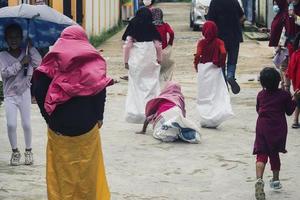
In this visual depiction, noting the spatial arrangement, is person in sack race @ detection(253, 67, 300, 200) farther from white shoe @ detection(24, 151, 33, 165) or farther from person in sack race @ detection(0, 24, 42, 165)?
white shoe @ detection(24, 151, 33, 165)

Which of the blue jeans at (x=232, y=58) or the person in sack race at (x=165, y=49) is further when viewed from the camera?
the blue jeans at (x=232, y=58)

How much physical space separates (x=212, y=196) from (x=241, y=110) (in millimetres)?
4854

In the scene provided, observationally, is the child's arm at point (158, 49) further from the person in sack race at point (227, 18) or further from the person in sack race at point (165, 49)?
the person in sack race at point (227, 18)

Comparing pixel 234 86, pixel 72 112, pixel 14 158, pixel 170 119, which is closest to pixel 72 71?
pixel 72 112

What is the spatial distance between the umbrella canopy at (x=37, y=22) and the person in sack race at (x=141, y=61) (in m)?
2.31

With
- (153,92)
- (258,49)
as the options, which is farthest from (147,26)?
(258,49)

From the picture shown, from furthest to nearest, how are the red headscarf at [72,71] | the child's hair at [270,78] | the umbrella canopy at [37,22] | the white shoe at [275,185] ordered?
the umbrella canopy at [37,22] → the white shoe at [275,185] → the child's hair at [270,78] → the red headscarf at [72,71]

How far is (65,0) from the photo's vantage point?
22.4m

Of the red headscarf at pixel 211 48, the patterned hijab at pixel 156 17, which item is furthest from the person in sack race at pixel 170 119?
the patterned hijab at pixel 156 17

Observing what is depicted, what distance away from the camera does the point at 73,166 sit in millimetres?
5918

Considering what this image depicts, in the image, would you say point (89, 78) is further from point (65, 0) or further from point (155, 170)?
point (65, 0)

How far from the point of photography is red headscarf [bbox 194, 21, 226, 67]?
1030 centimetres

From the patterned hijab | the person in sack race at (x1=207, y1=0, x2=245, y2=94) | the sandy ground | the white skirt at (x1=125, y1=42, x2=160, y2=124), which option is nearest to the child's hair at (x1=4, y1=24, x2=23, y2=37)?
the sandy ground

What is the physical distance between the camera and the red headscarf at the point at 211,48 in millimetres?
10297
